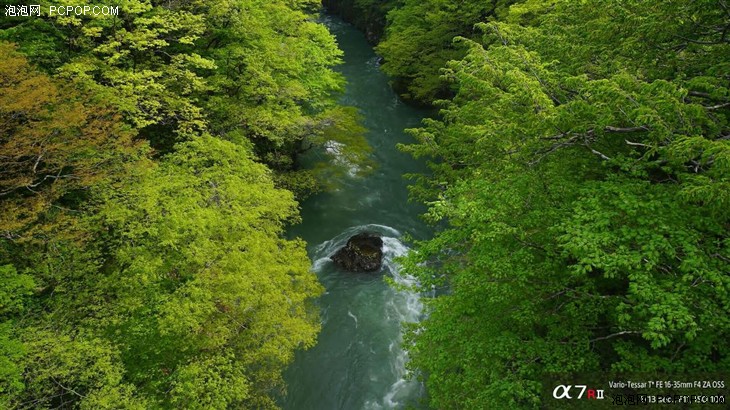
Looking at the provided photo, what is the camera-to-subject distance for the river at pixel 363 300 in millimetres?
13531

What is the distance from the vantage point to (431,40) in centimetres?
2825

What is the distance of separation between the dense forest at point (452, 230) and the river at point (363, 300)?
6.89 feet

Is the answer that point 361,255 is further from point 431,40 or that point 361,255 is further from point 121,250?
point 431,40

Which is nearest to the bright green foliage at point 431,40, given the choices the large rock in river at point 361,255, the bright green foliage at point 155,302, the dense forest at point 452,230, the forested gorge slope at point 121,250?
the large rock in river at point 361,255

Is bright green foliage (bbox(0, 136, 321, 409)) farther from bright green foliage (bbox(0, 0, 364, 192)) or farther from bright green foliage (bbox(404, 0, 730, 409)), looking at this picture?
bright green foliage (bbox(404, 0, 730, 409))

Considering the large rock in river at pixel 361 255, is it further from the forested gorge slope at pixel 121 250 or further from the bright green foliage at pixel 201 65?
the forested gorge slope at pixel 121 250

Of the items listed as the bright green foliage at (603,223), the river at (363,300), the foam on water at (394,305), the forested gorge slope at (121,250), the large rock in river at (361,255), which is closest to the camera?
the bright green foliage at (603,223)

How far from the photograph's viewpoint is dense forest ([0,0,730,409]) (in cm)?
600

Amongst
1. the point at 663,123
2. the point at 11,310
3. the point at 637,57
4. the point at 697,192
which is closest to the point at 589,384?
the point at 697,192

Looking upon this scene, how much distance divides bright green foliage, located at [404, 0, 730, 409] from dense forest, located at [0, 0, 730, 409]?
49 mm

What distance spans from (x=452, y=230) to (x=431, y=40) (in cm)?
2268

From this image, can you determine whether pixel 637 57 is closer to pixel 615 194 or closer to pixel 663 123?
pixel 663 123

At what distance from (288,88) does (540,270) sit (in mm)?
14401

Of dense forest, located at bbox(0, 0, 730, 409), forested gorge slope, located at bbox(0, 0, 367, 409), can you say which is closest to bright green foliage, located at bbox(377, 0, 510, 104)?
dense forest, located at bbox(0, 0, 730, 409)
